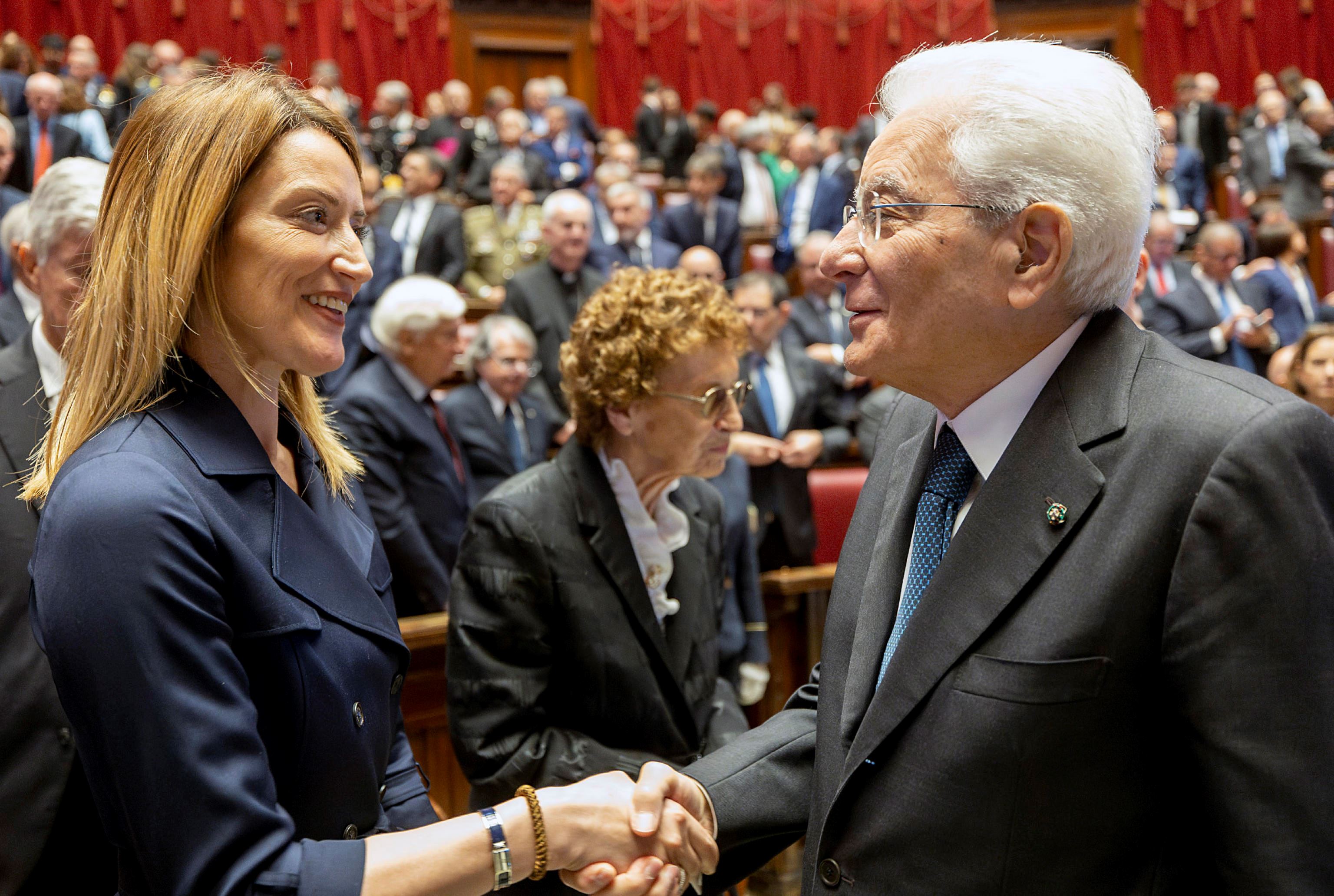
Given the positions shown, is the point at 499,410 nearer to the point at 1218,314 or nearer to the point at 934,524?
the point at 934,524

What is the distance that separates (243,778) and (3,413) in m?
1.10

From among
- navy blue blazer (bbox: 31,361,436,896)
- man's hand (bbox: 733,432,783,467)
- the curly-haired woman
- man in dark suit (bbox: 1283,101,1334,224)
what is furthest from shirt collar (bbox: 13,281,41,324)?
man in dark suit (bbox: 1283,101,1334,224)

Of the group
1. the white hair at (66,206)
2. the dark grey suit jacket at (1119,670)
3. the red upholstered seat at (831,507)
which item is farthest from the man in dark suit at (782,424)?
the dark grey suit jacket at (1119,670)

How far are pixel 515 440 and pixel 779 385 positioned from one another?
137cm

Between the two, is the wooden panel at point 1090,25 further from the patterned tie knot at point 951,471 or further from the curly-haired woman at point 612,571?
the patterned tie knot at point 951,471

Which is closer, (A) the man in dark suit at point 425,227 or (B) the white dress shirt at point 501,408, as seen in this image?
(B) the white dress shirt at point 501,408

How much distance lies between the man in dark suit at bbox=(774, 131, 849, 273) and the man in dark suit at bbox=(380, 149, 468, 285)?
3.68 m

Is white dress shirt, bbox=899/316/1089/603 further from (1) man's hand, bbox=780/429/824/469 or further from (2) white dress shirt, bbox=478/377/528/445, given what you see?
(2) white dress shirt, bbox=478/377/528/445

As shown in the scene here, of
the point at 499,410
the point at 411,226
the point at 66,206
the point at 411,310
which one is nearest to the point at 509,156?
the point at 411,226

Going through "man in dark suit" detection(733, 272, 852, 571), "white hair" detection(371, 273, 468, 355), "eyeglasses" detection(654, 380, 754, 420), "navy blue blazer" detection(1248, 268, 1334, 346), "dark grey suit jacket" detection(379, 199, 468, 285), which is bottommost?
"navy blue blazer" detection(1248, 268, 1334, 346)

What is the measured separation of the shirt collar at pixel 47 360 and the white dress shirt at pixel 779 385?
3614 mm

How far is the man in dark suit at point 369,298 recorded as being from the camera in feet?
18.6

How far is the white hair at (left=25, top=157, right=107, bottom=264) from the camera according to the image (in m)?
2.17

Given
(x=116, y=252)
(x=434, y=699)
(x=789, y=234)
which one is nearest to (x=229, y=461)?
(x=116, y=252)
